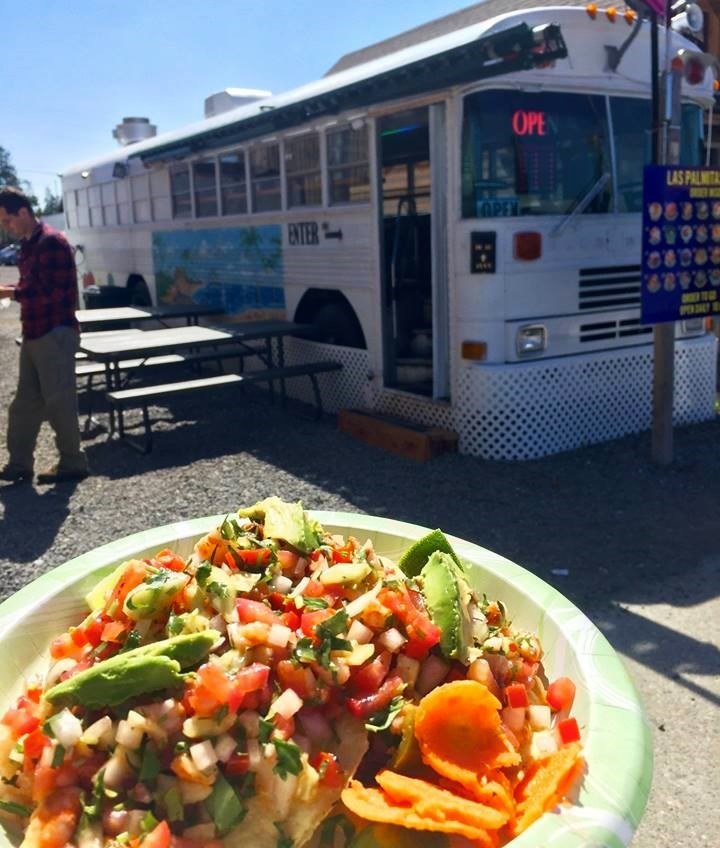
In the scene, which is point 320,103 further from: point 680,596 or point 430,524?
point 680,596

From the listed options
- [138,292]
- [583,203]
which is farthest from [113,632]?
[138,292]

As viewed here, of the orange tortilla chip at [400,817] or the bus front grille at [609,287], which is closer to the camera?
the orange tortilla chip at [400,817]

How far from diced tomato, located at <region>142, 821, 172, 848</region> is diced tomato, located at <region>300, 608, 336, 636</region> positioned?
0.42 m

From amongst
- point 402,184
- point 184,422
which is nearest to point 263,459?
point 184,422

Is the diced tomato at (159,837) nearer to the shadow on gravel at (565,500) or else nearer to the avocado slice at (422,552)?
the avocado slice at (422,552)

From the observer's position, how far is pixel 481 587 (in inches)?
86.9

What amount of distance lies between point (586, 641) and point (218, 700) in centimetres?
83

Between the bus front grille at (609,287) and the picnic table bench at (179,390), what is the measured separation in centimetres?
236

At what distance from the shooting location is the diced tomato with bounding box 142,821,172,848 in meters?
1.38

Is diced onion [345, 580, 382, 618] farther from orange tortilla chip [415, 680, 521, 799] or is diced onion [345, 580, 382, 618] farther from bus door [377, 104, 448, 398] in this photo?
bus door [377, 104, 448, 398]

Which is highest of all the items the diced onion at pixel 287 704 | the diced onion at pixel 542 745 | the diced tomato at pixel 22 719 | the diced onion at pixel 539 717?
the diced onion at pixel 287 704

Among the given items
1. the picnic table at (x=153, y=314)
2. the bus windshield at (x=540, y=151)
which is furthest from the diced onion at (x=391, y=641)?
the picnic table at (x=153, y=314)

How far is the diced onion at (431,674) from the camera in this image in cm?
171

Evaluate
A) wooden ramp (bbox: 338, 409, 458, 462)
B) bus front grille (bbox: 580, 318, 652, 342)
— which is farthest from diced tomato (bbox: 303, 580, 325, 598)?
bus front grille (bbox: 580, 318, 652, 342)
